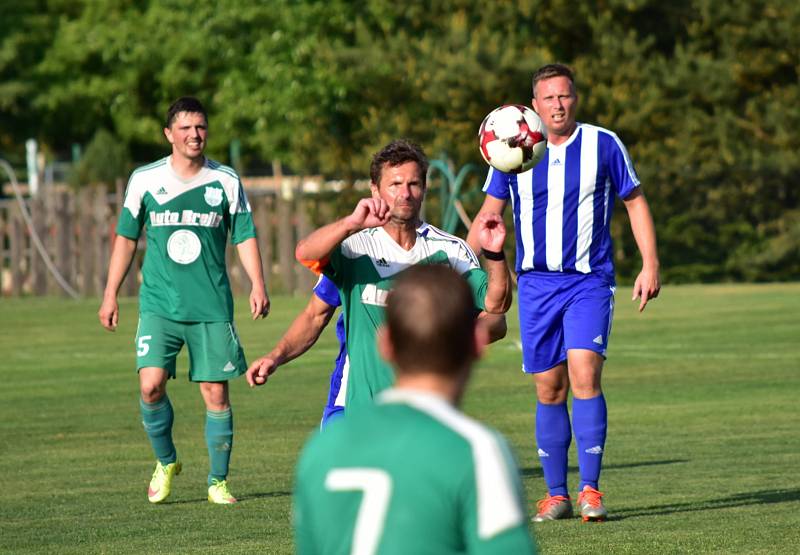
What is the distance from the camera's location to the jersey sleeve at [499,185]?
8.43 m

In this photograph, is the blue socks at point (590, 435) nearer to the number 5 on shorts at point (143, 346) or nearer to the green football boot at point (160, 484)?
the green football boot at point (160, 484)

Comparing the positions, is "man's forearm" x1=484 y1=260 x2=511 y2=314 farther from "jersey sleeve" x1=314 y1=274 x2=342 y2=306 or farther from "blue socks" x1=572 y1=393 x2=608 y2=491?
"blue socks" x1=572 y1=393 x2=608 y2=491

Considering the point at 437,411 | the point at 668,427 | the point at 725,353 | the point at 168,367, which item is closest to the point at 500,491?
the point at 437,411

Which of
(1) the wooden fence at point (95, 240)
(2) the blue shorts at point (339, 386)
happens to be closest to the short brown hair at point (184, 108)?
(2) the blue shorts at point (339, 386)

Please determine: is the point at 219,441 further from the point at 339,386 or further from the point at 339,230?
the point at 339,230

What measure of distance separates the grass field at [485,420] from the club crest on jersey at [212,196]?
5.46 ft

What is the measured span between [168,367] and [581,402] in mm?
2430

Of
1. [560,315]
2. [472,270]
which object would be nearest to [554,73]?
[560,315]

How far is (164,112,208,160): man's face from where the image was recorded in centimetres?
924

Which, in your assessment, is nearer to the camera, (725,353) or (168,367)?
(168,367)

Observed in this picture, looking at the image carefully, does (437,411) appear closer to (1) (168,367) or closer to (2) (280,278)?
(1) (168,367)

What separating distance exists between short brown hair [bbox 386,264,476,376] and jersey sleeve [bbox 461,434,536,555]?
20 centimetres

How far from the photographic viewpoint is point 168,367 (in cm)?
939

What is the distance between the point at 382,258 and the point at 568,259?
205 centimetres
